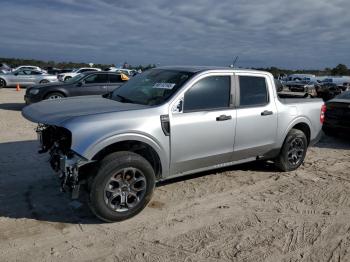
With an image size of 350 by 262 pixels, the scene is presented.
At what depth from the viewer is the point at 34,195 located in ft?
17.3

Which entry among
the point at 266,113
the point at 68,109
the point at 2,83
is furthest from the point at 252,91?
the point at 2,83

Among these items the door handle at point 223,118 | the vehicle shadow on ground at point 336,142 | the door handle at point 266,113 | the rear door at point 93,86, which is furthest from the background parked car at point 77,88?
the door handle at point 223,118

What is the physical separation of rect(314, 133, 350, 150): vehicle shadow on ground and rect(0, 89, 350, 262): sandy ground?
8.73 feet

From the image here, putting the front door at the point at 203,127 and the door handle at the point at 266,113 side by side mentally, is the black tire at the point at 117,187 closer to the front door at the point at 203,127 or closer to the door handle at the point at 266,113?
the front door at the point at 203,127

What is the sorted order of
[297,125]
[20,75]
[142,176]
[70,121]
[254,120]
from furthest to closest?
[20,75]
[297,125]
[254,120]
[142,176]
[70,121]

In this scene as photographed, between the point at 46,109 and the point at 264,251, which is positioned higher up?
the point at 46,109

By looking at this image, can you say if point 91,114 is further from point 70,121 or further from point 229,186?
point 229,186

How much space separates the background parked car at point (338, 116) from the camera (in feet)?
31.1

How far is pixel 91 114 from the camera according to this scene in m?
4.48

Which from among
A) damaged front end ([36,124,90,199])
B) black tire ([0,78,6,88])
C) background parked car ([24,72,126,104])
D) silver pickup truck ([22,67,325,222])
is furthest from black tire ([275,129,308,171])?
black tire ([0,78,6,88])

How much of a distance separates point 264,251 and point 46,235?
231 centimetres

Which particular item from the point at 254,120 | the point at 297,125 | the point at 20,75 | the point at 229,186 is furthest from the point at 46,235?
the point at 20,75

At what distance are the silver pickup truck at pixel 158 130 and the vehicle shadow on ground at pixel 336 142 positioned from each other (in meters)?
3.18

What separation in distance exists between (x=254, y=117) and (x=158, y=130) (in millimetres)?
1783
